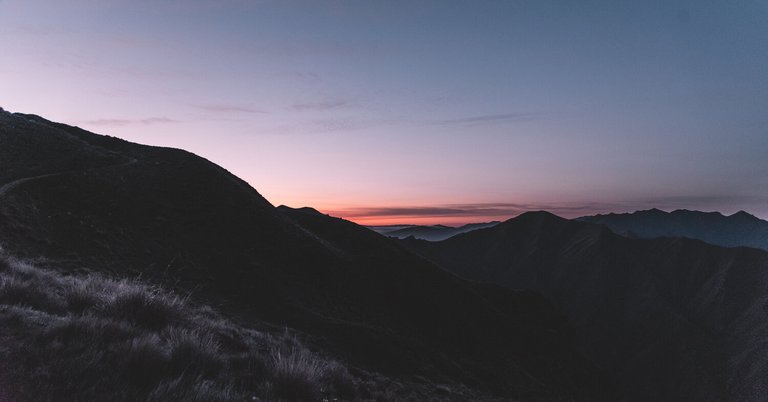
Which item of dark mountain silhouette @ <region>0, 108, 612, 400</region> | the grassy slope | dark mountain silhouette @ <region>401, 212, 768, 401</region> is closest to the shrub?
the grassy slope

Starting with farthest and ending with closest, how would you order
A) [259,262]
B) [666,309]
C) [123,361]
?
[666,309] < [259,262] < [123,361]

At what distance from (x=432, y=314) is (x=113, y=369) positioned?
174ft

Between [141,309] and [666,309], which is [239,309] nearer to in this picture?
[141,309]

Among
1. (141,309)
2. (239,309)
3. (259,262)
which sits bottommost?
(239,309)

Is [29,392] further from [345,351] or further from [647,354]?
[647,354]

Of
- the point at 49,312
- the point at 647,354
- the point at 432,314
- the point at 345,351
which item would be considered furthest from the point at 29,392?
the point at 647,354

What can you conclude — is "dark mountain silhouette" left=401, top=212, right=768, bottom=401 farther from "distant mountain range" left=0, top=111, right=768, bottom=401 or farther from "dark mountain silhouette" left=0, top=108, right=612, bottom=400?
"dark mountain silhouette" left=0, top=108, right=612, bottom=400

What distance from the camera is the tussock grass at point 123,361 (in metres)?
4.02

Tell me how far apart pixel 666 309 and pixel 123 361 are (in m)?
167

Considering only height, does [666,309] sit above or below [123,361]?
below

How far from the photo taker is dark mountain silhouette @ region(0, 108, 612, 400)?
2647 cm

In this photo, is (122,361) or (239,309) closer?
(122,361)

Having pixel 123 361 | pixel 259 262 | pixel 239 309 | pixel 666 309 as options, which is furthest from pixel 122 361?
pixel 666 309

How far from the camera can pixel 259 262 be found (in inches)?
1624
